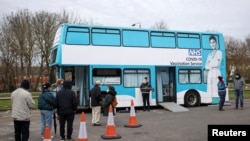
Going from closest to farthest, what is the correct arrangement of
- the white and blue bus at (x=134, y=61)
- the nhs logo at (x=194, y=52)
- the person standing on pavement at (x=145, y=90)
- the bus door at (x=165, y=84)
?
the white and blue bus at (x=134, y=61) → the person standing on pavement at (x=145, y=90) → the bus door at (x=165, y=84) → the nhs logo at (x=194, y=52)

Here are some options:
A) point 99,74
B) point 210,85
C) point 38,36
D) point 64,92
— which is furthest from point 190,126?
point 38,36

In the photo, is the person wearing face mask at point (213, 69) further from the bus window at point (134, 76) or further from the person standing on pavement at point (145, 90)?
the person standing on pavement at point (145, 90)

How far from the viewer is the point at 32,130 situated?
43.7ft

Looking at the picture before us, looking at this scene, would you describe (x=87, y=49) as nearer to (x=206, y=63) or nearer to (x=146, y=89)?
(x=146, y=89)

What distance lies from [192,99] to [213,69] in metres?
2.19

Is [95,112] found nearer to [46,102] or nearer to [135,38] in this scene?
[46,102]

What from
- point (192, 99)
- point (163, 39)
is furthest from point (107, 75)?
point (192, 99)

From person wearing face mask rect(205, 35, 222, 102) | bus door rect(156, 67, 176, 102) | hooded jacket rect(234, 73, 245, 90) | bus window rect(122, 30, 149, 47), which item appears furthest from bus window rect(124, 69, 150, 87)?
hooded jacket rect(234, 73, 245, 90)

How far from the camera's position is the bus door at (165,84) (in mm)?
20516

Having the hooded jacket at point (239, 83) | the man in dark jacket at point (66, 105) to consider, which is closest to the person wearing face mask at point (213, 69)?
the hooded jacket at point (239, 83)

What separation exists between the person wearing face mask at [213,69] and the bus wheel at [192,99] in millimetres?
871

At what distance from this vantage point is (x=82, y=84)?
61.0 feet

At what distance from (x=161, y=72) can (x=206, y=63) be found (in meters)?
2.80

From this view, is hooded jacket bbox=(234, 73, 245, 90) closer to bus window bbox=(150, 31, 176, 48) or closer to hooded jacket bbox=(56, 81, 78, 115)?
bus window bbox=(150, 31, 176, 48)
